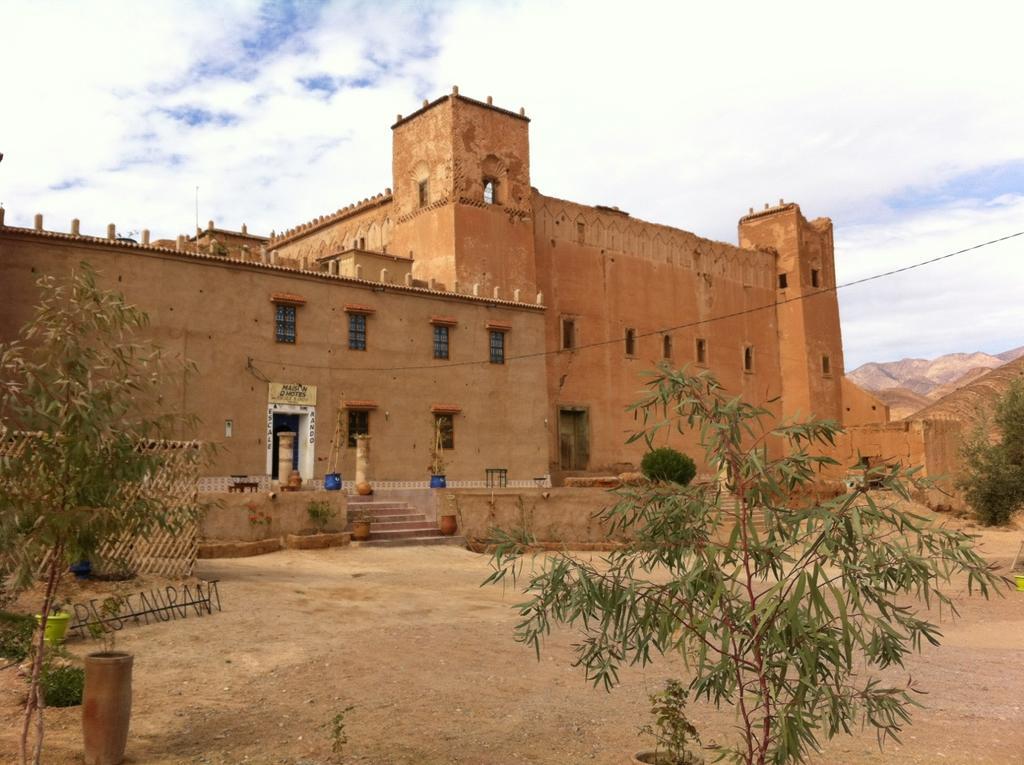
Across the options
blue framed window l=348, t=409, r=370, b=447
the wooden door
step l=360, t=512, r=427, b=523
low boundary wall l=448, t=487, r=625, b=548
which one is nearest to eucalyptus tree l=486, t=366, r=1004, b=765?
step l=360, t=512, r=427, b=523

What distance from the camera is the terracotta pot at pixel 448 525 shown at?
62.0ft

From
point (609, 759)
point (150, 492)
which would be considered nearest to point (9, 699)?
point (609, 759)

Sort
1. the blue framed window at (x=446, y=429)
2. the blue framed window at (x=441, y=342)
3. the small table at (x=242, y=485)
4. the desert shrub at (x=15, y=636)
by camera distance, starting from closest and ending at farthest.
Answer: the desert shrub at (x=15, y=636), the small table at (x=242, y=485), the blue framed window at (x=446, y=429), the blue framed window at (x=441, y=342)

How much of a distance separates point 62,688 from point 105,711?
65.3 inches

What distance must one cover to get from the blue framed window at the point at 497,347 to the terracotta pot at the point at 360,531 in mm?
8531

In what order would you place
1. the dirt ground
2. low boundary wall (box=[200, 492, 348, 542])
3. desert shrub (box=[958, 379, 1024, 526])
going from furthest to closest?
desert shrub (box=[958, 379, 1024, 526]) < low boundary wall (box=[200, 492, 348, 542]) < the dirt ground

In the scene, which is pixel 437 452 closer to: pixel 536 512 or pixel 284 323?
pixel 536 512

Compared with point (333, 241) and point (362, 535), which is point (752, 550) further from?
point (333, 241)

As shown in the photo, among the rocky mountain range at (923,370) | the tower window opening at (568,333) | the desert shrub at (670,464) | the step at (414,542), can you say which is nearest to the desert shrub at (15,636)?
the step at (414,542)

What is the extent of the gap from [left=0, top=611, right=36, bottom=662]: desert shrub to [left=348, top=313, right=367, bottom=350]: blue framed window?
15.3m

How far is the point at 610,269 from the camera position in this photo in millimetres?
30672

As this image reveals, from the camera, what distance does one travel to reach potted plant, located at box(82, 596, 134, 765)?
541 centimetres

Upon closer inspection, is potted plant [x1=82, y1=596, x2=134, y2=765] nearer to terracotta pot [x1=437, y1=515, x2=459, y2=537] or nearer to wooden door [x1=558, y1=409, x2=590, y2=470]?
terracotta pot [x1=437, y1=515, x2=459, y2=537]

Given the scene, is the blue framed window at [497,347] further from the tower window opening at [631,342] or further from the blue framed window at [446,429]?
the tower window opening at [631,342]
